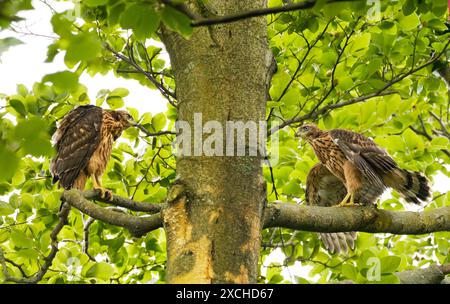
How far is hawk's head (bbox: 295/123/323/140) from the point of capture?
6.27 meters


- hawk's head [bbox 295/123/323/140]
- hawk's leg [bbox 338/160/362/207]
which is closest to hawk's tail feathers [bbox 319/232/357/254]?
hawk's leg [bbox 338/160/362/207]

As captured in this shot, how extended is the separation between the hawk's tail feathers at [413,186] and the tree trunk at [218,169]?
253 centimetres

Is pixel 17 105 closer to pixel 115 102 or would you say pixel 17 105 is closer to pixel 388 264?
pixel 115 102

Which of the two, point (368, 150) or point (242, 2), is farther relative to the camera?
point (368, 150)

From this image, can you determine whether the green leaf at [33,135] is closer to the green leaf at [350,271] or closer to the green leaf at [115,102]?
the green leaf at [350,271]

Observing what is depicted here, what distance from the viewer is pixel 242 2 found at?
11.8 ft

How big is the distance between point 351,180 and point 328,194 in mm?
596

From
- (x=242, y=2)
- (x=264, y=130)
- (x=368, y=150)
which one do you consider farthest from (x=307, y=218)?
(x=368, y=150)

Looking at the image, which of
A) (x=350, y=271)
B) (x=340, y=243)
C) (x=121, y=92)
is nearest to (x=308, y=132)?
(x=340, y=243)

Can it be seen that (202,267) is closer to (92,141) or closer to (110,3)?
(110,3)

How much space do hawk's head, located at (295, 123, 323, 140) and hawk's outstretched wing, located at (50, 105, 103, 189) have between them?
6.19 ft

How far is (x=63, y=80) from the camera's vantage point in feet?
5.92

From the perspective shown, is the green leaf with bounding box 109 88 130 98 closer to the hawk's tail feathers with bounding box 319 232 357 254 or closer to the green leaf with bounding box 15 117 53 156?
the hawk's tail feathers with bounding box 319 232 357 254
